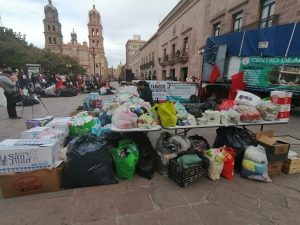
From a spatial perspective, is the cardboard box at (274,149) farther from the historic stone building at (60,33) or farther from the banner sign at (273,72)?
the historic stone building at (60,33)

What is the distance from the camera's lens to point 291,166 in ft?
9.77

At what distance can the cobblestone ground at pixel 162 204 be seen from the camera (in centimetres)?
201

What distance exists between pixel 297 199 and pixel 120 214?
2242mm

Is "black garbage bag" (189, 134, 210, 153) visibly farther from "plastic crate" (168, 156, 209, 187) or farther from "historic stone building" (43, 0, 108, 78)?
"historic stone building" (43, 0, 108, 78)

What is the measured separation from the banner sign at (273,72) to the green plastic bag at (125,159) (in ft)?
20.8

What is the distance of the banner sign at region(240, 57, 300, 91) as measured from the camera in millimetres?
6273

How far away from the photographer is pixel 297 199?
2.40 meters

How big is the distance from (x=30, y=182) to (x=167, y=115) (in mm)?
1989

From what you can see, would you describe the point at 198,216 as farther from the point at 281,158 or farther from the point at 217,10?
the point at 217,10

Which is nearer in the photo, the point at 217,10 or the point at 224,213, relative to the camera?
the point at 224,213

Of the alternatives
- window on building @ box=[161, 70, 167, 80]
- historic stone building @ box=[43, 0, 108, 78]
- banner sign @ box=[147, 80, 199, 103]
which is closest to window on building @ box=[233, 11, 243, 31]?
banner sign @ box=[147, 80, 199, 103]

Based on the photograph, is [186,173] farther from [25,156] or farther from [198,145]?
[25,156]

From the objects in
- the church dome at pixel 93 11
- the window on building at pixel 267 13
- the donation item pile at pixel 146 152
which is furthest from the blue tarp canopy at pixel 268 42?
the church dome at pixel 93 11

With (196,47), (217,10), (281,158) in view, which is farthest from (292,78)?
(196,47)
